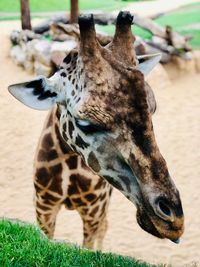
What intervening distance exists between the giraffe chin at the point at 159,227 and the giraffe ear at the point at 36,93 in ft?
3.33

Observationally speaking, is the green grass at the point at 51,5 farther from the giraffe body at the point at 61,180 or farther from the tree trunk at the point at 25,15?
the giraffe body at the point at 61,180

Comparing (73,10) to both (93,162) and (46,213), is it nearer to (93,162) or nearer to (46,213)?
(46,213)

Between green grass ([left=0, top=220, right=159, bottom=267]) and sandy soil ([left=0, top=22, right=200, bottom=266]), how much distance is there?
10.6 ft

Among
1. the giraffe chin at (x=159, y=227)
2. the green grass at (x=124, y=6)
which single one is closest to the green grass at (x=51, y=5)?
the green grass at (x=124, y=6)

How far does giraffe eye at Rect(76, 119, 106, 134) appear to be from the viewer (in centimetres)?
298

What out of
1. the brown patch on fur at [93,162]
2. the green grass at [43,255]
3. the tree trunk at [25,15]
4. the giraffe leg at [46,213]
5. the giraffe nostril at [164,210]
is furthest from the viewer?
the tree trunk at [25,15]

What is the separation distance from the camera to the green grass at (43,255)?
11.2ft

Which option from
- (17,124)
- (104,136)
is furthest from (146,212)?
(17,124)

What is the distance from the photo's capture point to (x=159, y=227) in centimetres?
277

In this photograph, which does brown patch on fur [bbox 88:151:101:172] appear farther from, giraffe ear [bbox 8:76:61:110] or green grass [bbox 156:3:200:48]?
green grass [bbox 156:3:200:48]

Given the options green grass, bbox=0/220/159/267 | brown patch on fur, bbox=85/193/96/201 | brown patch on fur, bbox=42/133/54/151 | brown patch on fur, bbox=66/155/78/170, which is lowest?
brown patch on fur, bbox=85/193/96/201

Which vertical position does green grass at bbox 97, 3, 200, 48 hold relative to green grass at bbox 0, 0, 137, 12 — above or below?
above

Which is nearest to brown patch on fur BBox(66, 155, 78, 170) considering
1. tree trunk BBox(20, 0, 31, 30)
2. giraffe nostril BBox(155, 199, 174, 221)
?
giraffe nostril BBox(155, 199, 174, 221)

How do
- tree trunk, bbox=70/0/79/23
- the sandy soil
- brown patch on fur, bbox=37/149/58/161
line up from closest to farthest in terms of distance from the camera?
brown patch on fur, bbox=37/149/58/161 → the sandy soil → tree trunk, bbox=70/0/79/23
